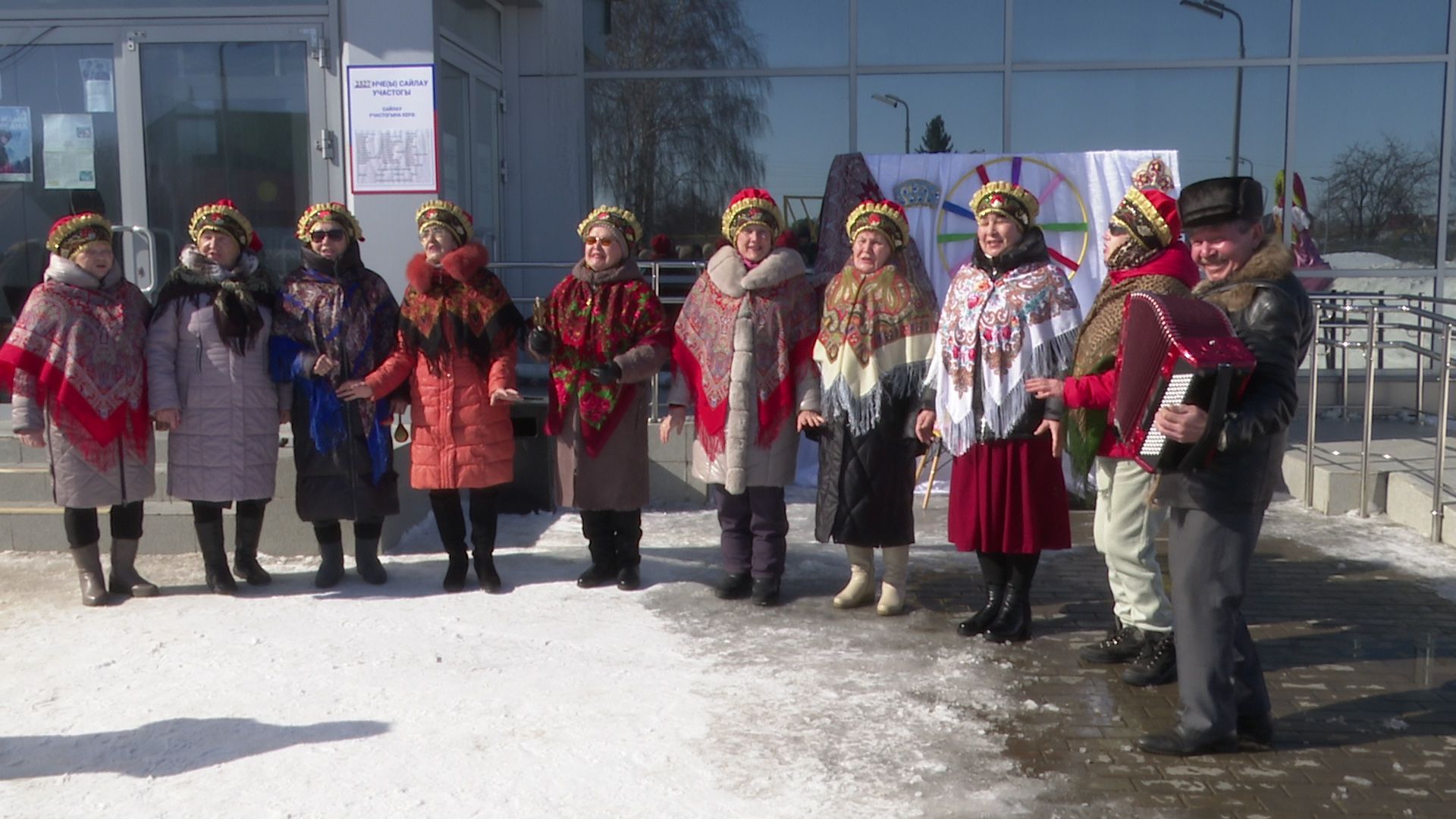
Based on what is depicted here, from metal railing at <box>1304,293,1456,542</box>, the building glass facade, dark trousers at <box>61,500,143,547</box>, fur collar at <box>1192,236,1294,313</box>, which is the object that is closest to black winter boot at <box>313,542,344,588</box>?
dark trousers at <box>61,500,143,547</box>

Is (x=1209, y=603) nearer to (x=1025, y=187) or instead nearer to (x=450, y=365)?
(x=450, y=365)

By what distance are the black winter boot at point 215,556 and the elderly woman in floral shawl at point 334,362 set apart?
1.23ft

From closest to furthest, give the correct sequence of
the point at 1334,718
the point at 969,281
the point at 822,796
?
1. the point at 822,796
2. the point at 1334,718
3. the point at 969,281

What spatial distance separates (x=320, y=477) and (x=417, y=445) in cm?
45

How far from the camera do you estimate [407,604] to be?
17.9 ft

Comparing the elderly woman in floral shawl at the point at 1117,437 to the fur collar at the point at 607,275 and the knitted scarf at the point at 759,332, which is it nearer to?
the knitted scarf at the point at 759,332

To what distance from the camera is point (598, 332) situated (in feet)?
18.2

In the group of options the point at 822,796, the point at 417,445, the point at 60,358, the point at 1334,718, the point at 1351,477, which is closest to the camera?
the point at 822,796

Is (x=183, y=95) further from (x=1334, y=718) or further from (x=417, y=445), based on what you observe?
(x=1334, y=718)

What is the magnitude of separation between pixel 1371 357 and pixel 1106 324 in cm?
347

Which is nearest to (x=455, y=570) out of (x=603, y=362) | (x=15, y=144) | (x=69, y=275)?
(x=603, y=362)

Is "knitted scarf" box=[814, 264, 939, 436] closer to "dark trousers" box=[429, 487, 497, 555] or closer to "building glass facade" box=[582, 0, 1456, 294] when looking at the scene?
"dark trousers" box=[429, 487, 497, 555]

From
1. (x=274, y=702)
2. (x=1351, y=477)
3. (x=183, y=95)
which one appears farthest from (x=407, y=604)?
(x=1351, y=477)

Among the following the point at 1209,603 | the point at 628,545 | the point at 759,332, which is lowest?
the point at 628,545
